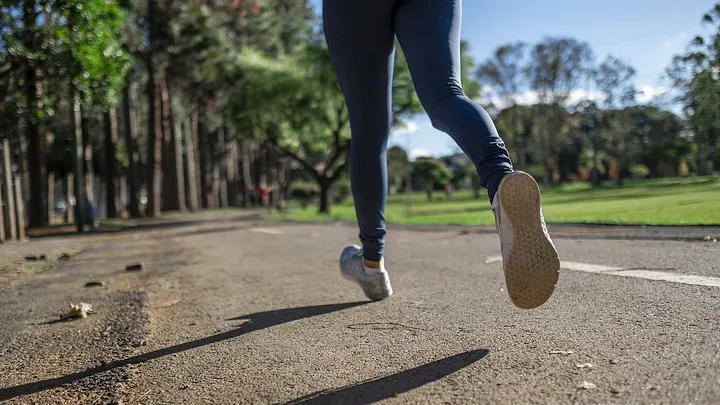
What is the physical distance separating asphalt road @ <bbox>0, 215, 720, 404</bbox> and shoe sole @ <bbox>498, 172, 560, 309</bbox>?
0.19 metres

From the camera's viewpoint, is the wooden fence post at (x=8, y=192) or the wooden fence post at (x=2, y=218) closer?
the wooden fence post at (x=8, y=192)

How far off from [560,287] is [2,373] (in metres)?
2.32

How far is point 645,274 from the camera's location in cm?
290

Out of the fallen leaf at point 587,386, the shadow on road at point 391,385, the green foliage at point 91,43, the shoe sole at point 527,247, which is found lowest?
the shadow on road at point 391,385

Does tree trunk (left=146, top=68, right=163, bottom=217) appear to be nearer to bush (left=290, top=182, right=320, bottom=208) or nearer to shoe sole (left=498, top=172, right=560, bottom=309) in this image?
bush (left=290, top=182, right=320, bottom=208)

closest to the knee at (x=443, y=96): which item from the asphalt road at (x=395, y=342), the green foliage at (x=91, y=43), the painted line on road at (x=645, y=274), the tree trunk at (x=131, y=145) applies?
the asphalt road at (x=395, y=342)

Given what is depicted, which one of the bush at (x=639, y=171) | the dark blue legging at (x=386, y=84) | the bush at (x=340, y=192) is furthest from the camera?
the bush at (x=639, y=171)

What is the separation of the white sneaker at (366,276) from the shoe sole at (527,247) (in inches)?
41.5

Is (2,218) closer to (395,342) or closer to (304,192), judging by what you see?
A: (395,342)

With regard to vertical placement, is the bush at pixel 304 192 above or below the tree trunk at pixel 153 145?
below

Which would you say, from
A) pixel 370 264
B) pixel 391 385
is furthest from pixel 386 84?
pixel 391 385

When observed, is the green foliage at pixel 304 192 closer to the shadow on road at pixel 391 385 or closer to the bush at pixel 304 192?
the bush at pixel 304 192

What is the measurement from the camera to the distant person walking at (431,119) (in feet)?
5.78

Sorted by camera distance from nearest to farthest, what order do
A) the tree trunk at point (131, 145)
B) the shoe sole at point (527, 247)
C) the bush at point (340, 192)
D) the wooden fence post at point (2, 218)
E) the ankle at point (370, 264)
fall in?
the shoe sole at point (527, 247)
the ankle at point (370, 264)
the wooden fence post at point (2, 218)
the tree trunk at point (131, 145)
the bush at point (340, 192)
